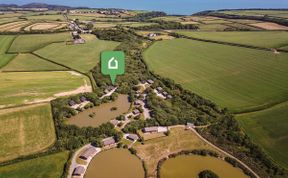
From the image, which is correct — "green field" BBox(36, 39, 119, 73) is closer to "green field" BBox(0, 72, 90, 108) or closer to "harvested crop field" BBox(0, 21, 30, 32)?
"green field" BBox(0, 72, 90, 108)

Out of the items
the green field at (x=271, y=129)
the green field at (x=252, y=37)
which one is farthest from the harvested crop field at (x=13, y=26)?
the green field at (x=271, y=129)

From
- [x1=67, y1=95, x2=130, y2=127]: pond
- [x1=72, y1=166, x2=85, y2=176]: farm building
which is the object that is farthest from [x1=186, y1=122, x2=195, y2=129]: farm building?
[x1=72, y1=166, x2=85, y2=176]: farm building

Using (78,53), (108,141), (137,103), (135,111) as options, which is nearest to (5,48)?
(78,53)

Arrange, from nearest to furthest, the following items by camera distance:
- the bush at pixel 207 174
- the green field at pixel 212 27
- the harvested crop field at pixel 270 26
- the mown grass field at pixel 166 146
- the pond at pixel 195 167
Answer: the bush at pixel 207 174 < the pond at pixel 195 167 < the mown grass field at pixel 166 146 < the harvested crop field at pixel 270 26 < the green field at pixel 212 27

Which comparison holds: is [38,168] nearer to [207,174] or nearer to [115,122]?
[115,122]

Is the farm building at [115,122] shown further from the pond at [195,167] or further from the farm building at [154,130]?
the pond at [195,167]

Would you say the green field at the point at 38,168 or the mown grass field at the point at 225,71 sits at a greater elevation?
the mown grass field at the point at 225,71

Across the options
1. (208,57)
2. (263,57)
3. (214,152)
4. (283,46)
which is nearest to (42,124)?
(214,152)
